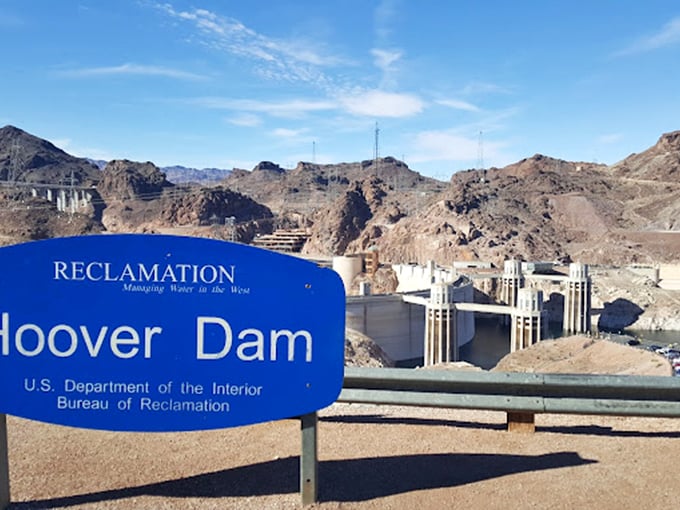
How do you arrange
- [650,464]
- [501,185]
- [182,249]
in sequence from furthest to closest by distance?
[501,185] < [650,464] < [182,249]

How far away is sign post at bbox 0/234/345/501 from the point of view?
302cm

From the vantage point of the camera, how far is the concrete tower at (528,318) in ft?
126

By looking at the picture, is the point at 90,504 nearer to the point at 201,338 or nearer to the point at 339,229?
the point at 201,338

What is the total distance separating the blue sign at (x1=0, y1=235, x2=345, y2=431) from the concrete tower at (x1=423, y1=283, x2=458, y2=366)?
35.5 m

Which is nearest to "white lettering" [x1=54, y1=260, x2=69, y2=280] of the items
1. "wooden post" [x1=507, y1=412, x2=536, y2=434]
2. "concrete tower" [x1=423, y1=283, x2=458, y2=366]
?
"wooden post" [x1=507, y1=412, x2=536, y2=434]

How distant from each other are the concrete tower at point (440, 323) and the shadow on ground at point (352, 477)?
114 ft

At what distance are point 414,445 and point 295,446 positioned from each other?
821 mm

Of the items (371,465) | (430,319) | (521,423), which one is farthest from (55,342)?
(430,319)

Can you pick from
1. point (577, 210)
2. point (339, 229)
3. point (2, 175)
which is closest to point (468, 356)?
point (339, 229)

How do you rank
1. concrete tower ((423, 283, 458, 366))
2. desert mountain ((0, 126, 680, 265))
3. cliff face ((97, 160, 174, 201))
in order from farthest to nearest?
cliff face ((97, 160, 174, 201)), desert mountain ((0, 126, 680, 265)), concrete tower ((423, 283, 458, 366))

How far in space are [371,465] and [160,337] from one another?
5.13 feet

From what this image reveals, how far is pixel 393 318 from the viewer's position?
130ft

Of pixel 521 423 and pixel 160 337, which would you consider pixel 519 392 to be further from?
pixel 160 337

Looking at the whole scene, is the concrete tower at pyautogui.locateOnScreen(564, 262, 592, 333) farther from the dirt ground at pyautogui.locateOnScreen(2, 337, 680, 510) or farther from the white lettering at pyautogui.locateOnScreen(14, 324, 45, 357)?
the white lettering at pyautogui.locateOnScreen(14, 324, 45, 357)
